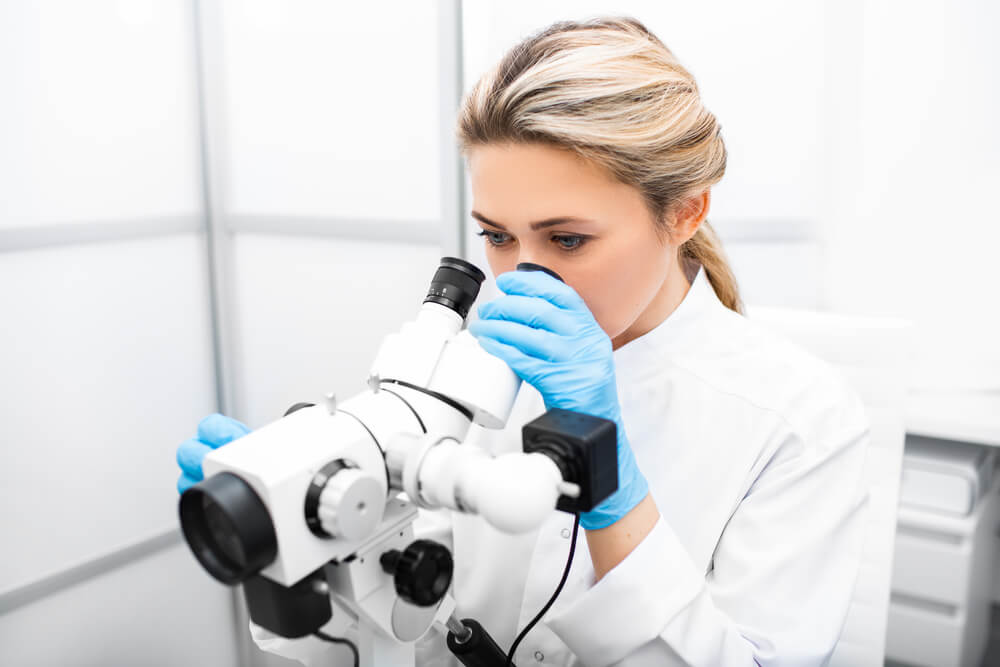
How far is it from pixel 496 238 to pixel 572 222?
0.13m

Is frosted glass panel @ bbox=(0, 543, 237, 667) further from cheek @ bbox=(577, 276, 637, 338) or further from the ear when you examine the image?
the ear

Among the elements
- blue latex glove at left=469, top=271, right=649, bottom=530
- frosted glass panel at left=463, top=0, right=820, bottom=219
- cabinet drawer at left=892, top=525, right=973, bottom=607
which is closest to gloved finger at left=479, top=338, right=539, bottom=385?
blue latex glove at left=469, top=271, right=649, bottom=530

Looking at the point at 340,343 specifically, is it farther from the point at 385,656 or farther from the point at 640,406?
the point at 385,656

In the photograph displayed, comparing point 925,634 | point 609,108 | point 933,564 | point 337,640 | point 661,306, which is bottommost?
point 925,634

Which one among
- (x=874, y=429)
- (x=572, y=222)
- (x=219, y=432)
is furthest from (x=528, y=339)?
(x=874, y=429)

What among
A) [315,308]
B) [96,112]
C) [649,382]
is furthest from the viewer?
[315,308]

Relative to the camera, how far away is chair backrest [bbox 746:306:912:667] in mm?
1104

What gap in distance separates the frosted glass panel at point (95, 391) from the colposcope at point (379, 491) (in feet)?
4.04

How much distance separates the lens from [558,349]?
0.76 meters

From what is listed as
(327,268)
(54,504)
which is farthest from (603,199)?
(54,504)

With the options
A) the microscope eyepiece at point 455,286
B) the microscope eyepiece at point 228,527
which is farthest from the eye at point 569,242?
the microscope eyepiece at point 228,527

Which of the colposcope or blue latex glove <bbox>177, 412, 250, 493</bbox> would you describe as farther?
blue latex glove <bbox>177, 412, 250, 493</bbox>

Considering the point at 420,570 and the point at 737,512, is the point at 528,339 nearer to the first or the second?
the point at 420,570

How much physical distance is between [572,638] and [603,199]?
499 millimetres
